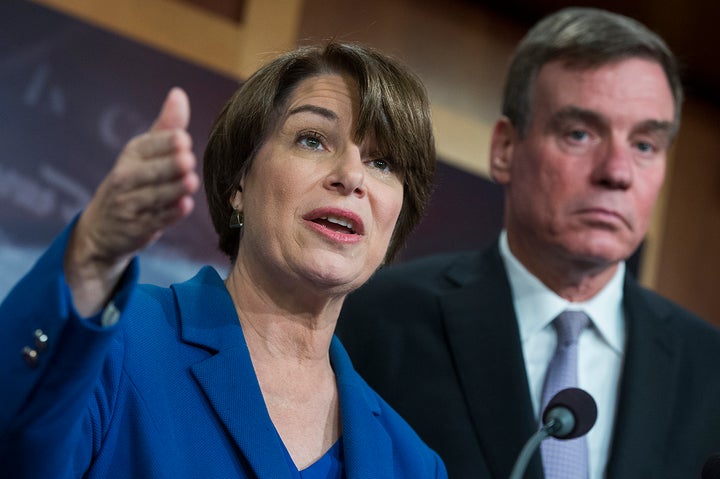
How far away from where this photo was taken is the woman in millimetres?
1603

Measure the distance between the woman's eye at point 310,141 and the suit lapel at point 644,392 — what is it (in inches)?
41.8

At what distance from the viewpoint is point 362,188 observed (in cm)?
195

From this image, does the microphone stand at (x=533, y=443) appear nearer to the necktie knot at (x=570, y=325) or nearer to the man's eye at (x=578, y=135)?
the necktie knot at (x=570, y=325)

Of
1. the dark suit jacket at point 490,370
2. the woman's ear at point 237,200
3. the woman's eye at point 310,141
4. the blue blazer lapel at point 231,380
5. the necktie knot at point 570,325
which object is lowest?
the dark suit jacket at point 490,370

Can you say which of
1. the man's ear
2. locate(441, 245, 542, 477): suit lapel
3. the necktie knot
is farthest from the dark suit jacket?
the man's ear

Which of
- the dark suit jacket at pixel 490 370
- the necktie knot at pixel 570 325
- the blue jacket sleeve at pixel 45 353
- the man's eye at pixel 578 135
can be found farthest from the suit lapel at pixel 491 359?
the blue jacket sleeve at pixel 45 353

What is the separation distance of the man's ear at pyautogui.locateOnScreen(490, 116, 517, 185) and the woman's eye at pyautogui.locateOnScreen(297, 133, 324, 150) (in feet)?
3.69

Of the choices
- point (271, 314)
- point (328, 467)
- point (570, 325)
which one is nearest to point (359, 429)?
point (328, 467)

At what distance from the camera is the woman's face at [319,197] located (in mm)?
1905

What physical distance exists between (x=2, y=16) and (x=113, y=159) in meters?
0.54

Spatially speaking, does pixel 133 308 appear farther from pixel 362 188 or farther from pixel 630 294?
pixel 630 294

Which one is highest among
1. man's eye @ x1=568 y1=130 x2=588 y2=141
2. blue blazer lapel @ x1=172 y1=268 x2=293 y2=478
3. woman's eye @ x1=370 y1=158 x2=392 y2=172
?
woman's eye @ x1=370 y1=158 x2=392 y2=172

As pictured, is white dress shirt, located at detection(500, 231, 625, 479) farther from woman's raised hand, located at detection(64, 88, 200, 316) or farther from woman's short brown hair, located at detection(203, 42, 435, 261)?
woman's raised hand, located at detection(64, 88, 200, 316)

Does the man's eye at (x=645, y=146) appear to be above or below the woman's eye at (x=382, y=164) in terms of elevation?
below
